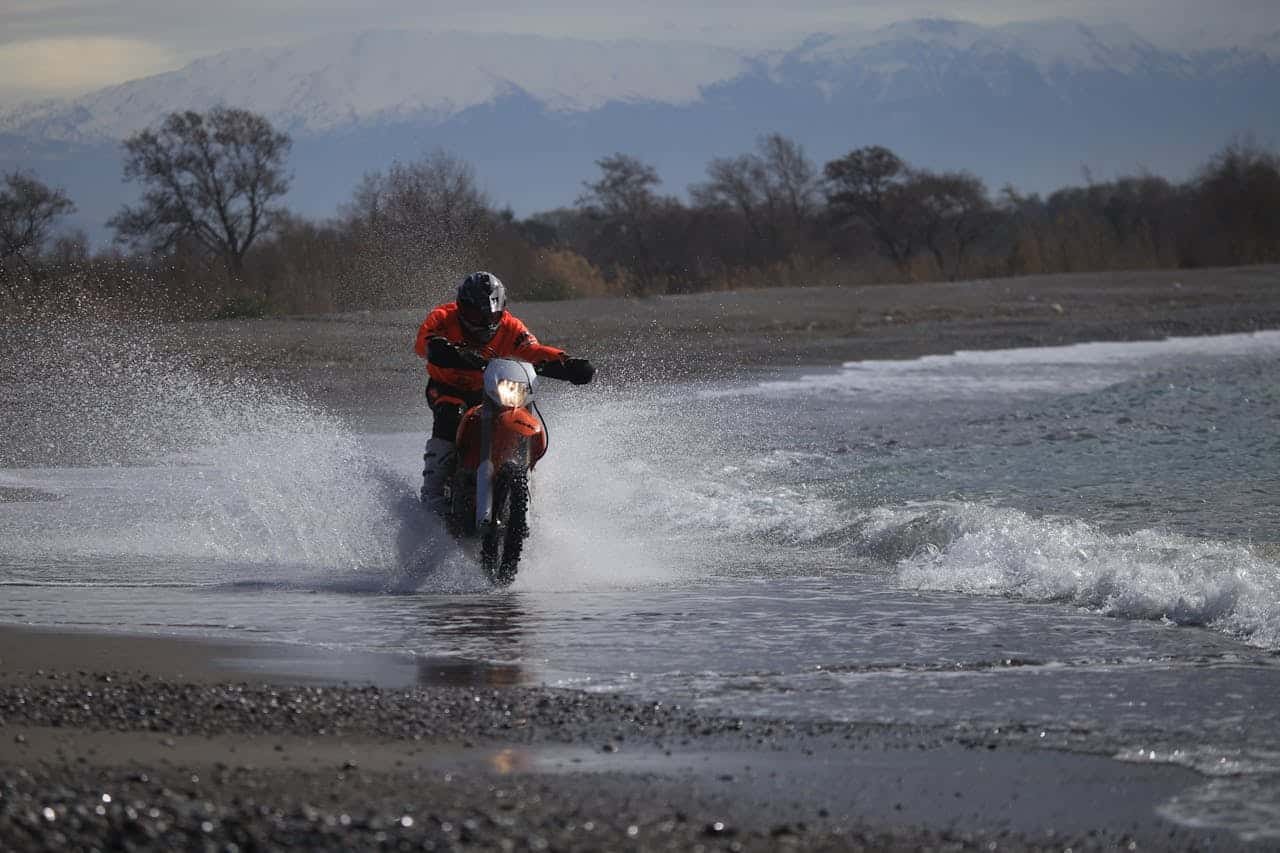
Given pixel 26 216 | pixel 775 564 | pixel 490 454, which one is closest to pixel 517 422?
pixel 490 454

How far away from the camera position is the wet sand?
4.77 meters

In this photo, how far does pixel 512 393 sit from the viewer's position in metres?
9.96

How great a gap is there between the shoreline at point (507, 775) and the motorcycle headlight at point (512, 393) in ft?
10.4

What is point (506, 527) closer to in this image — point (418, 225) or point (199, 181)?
point (418, 225)

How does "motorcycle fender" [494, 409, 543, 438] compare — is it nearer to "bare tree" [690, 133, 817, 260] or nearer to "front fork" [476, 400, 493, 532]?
"front fork" [476, 400, 493, 532]

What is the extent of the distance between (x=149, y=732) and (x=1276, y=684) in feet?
13.4

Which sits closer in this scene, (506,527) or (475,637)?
(475,637)

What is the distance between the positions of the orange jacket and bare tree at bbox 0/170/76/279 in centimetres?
2042

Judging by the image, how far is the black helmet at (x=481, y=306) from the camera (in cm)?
1031

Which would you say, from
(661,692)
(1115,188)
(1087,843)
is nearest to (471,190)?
(661,692)

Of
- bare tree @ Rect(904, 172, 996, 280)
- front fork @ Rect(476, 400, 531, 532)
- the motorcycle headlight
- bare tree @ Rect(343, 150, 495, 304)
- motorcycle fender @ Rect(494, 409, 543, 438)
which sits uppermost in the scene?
bare tree @ Rect(904, 172, 996, 280)

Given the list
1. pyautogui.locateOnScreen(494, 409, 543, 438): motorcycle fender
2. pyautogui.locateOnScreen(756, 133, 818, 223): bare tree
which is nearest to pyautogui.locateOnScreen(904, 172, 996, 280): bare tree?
pyautogui.locateOnScreen(756, 133, 818, 223): bare tree

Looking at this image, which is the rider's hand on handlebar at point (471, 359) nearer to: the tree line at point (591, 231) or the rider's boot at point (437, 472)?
the rider's boot at point (437, 472)

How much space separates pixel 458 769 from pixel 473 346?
17.5 ft
